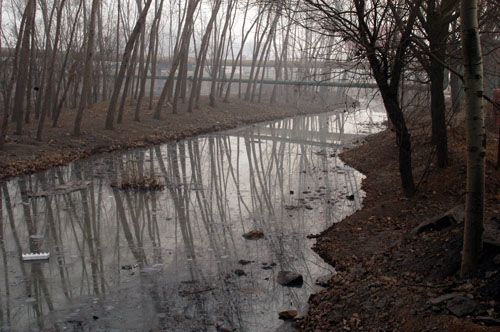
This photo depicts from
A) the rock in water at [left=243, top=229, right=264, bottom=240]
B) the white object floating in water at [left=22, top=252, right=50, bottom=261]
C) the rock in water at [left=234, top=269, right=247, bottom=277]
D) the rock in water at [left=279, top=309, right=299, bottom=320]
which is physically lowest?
the rock in water at [left=279, top=309, right=299, bottom=320]

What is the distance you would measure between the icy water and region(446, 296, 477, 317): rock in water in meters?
2.20

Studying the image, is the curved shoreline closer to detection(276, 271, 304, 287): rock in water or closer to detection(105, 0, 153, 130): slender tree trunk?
detection(105, 0, 153, 130): slender tree trunk

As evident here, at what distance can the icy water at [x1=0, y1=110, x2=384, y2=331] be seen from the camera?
6688mm

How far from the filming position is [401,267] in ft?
21.7

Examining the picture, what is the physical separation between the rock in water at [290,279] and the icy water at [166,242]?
0.39 feet

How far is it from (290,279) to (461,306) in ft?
10.2

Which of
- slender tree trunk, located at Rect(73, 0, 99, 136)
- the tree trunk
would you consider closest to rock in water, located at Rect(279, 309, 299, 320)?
A: the tree trunk

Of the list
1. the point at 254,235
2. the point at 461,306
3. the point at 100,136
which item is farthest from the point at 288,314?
the point at 100,136

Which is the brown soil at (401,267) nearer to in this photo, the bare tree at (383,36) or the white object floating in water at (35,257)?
the bare tree at (383,36)

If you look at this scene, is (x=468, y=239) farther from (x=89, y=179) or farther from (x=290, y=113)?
(x=290, y=113)

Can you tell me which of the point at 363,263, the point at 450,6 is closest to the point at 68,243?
the point at 363,263

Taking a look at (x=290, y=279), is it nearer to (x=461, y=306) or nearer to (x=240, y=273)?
(x=240, y=273)

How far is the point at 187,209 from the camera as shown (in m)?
11.8

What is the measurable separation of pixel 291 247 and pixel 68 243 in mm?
4045
